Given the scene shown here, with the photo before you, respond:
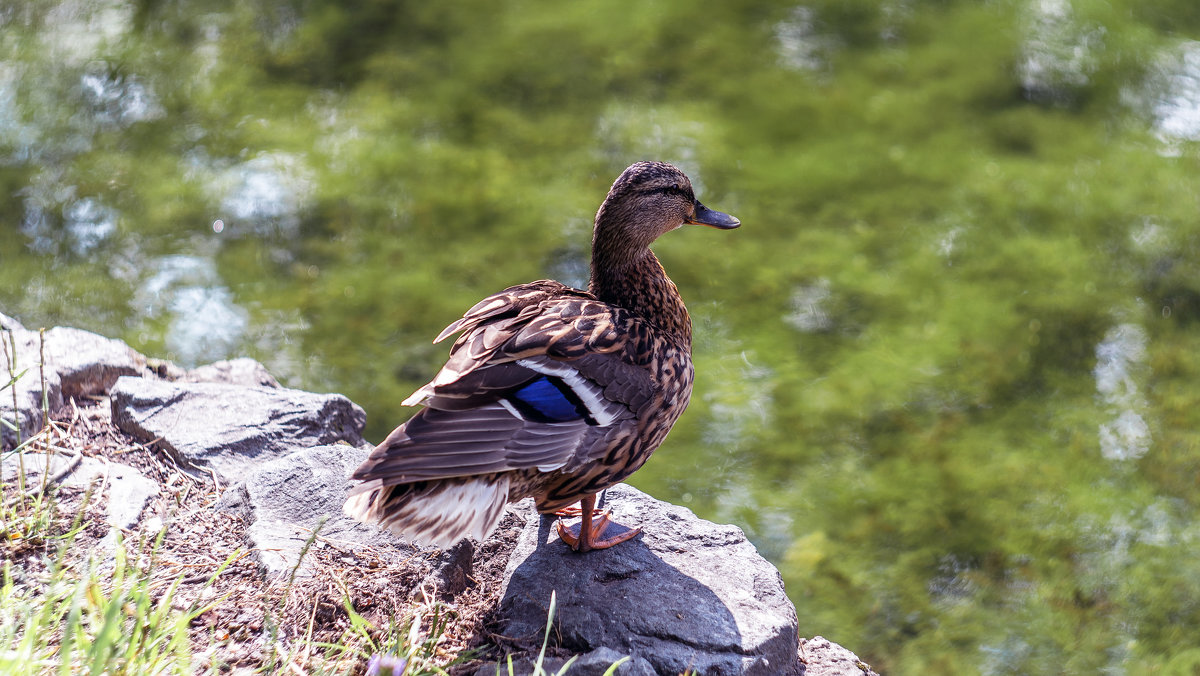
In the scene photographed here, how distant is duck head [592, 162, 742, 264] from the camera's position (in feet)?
9.09

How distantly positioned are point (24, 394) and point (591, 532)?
1630mm

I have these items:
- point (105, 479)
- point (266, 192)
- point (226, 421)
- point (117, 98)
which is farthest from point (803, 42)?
point (105, 479)

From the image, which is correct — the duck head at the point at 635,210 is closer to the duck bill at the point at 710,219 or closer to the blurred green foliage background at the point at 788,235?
the duck bill at the point at 710,219

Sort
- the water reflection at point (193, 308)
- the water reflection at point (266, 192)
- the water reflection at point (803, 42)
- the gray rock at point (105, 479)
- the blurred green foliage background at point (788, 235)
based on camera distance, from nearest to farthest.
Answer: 1. the gray rock at point (105, 479)
2. the blurred green foliage background at point (788, 235)
3. the water reflection at point (193, 308)
4. the water reflection at point (266, 192)
5. the water reflection at point (803, 42)

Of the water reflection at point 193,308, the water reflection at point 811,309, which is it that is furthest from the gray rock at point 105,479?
the water reflection at point 811,309

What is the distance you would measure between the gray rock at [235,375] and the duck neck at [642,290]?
135cm

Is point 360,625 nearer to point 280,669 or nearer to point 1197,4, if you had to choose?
point 280,669

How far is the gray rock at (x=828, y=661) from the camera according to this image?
2.53 meters

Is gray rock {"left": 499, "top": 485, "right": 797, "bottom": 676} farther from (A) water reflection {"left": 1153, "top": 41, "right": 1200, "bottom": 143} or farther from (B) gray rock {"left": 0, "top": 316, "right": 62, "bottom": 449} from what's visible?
(A) water reflection {"left": 1153, "top": 41, "right": 1200, "bottom": 143}

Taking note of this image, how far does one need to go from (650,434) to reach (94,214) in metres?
3.54

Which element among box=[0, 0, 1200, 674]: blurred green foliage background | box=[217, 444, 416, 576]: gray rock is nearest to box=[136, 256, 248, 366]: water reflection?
box=[0, 0, 1200, 674]: blurred green foliage background

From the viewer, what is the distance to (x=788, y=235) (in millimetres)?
4734

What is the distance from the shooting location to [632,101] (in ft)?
18.4

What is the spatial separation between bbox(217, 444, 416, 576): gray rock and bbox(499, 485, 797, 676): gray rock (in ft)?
1.08
